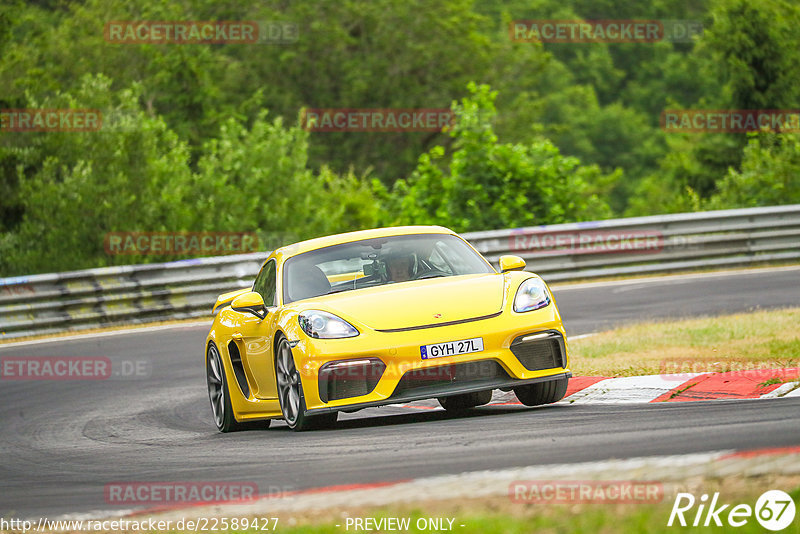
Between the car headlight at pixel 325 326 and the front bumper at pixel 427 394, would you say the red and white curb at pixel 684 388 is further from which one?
the car headlight at pixel 325 326

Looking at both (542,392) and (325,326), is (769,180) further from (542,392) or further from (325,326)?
(325,326)

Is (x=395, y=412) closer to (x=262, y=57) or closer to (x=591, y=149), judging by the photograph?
(x=262, y=57)

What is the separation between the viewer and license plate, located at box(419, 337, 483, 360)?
780 cm

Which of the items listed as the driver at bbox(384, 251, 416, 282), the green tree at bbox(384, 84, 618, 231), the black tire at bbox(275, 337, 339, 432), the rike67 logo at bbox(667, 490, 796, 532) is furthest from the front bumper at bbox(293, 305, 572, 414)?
the green tree at bbox(384, 84, 618, 231)

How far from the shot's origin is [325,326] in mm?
8016

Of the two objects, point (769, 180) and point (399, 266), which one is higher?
point (399, 266)

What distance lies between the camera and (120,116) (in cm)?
2573

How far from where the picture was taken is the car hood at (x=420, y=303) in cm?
795

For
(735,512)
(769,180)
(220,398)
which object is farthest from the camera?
(769,180)

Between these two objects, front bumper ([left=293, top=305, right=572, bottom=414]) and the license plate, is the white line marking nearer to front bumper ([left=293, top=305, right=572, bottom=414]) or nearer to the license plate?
front bumper ([left=293, top=305, right=572, bottom=414])

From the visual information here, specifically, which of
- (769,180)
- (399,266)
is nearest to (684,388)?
(399,266)

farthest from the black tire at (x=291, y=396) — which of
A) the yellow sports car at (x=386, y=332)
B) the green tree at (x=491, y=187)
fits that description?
the green tree at (x=491, y=187)

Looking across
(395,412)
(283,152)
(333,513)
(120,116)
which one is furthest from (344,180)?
(333,513)

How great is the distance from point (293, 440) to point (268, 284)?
1934 mm
